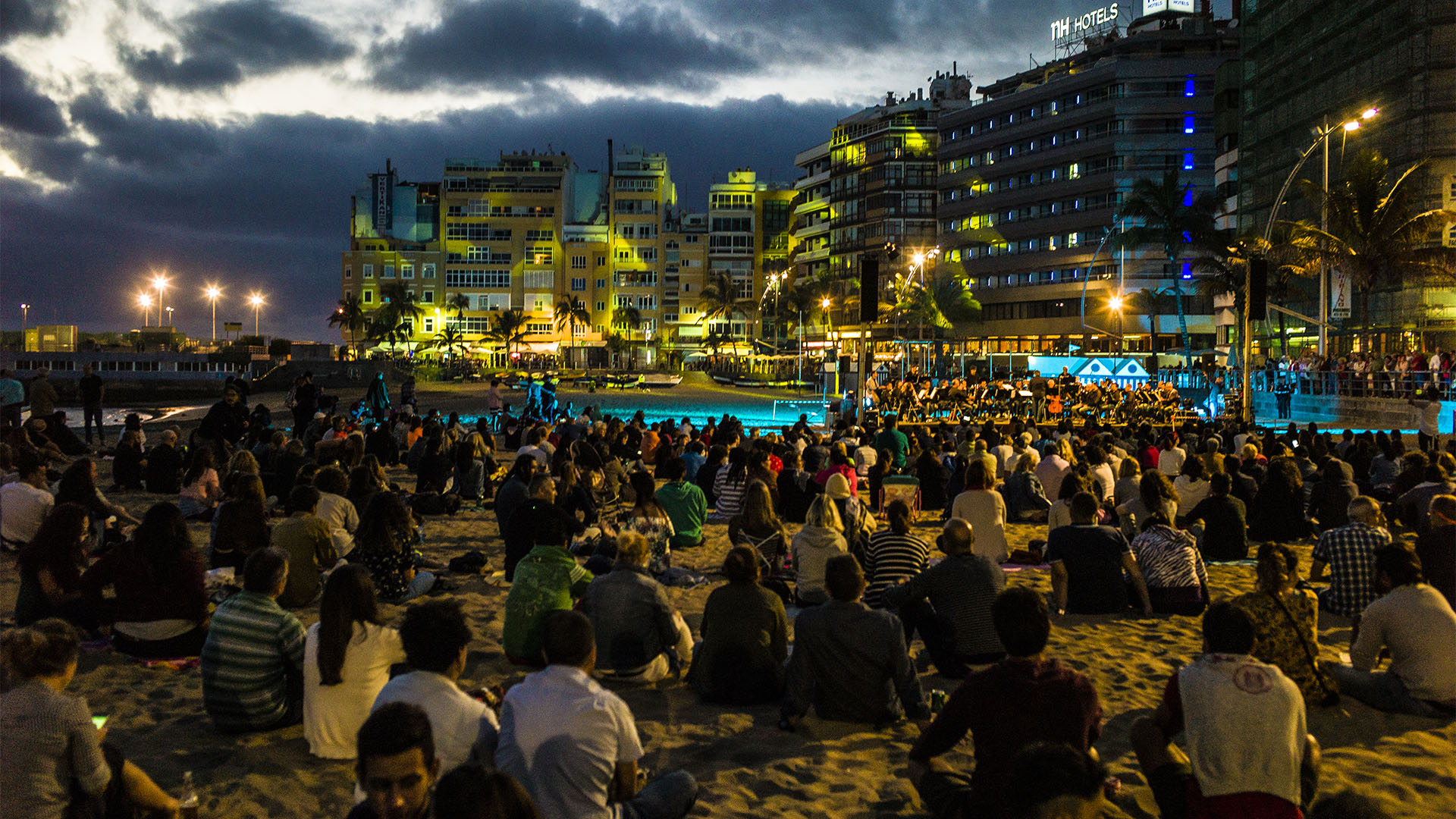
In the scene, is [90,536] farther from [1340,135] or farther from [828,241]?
[828,241]

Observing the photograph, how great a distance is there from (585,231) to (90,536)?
9867cm

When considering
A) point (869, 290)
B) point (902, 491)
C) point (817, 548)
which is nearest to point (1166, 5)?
point (869, 290)

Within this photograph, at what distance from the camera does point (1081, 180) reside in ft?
250

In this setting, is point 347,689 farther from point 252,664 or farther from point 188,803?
point 188,803

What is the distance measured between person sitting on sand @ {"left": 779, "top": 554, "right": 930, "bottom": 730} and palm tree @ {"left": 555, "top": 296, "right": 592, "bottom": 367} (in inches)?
3816

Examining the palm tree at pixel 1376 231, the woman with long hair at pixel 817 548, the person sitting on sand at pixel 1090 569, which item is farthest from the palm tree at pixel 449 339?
the person sitting on sand at pixel 1090 569

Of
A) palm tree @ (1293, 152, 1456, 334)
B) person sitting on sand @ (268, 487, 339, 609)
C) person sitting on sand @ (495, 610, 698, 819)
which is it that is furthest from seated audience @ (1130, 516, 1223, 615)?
palm tree @ (1293, 152, 1456, 334)

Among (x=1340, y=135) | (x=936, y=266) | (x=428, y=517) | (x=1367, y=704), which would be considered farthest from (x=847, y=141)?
(x=1367, y=704)

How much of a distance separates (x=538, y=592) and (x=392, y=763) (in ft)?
12.6

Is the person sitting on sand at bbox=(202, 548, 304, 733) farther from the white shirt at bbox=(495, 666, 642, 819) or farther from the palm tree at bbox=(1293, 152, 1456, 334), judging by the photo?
the palm tree at bbox=(1293, 152, 1456, 334)

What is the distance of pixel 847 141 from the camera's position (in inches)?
3723

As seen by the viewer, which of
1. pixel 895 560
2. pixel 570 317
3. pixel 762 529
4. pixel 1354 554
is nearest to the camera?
pixel 1354 554

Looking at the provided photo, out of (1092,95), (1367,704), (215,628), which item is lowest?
(1367,704)

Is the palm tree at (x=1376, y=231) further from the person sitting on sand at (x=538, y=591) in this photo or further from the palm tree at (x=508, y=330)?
the palm tree at (x=508, y=330)
